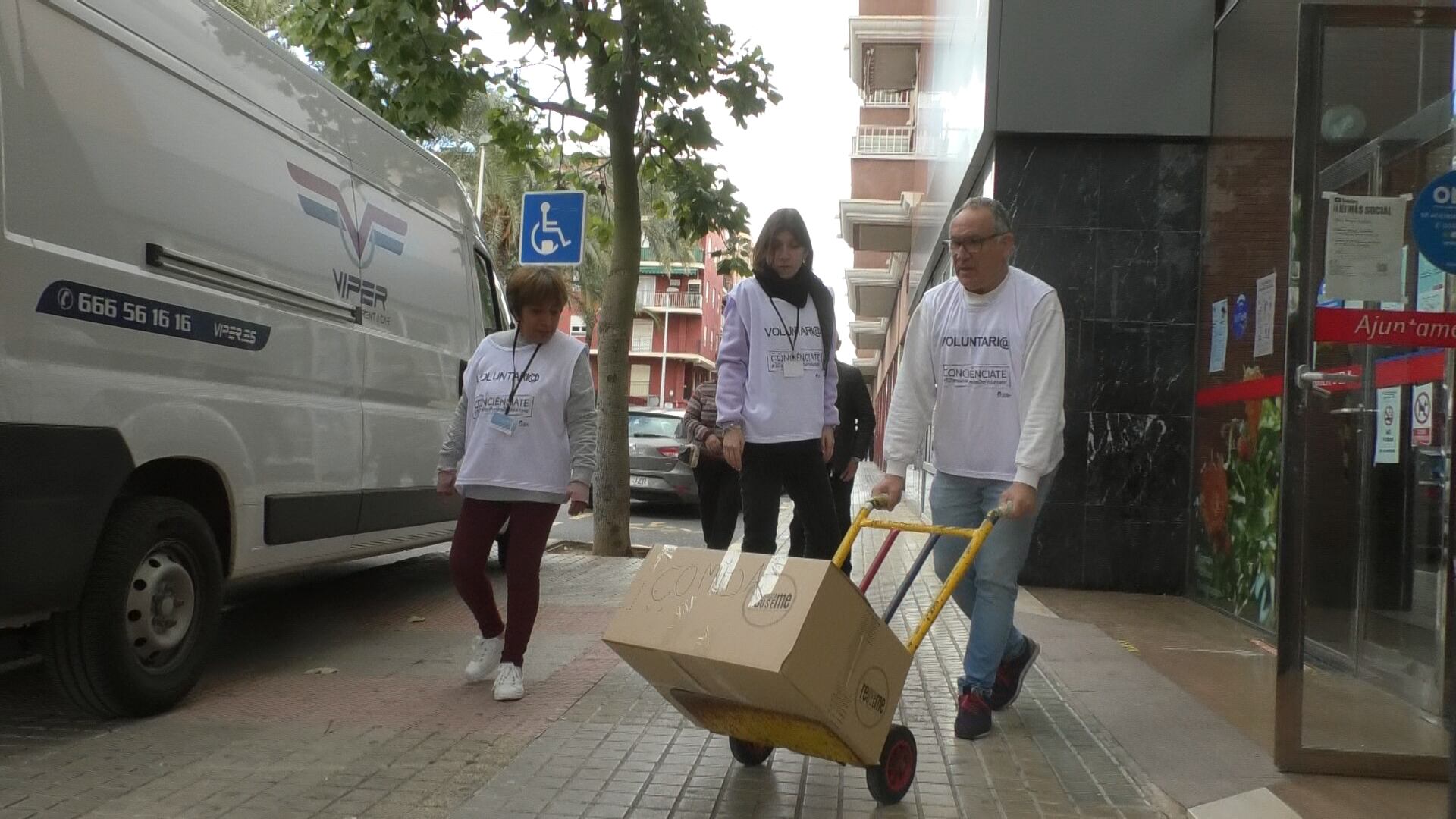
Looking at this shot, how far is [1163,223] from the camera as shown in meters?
8.47

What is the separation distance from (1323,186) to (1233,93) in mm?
4172

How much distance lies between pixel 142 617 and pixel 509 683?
1.34 meters

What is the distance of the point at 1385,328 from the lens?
3.90 m

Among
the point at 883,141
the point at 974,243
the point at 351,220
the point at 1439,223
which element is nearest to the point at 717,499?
the point at 351,220

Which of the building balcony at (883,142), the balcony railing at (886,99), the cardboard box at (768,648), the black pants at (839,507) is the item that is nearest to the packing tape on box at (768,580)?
the cardboard box at (768,648)

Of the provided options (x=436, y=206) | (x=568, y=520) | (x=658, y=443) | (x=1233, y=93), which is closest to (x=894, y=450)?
(x=436, y=206)

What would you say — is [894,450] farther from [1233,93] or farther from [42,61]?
[1233,93]

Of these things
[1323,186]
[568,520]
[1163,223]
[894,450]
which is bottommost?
[568,520]

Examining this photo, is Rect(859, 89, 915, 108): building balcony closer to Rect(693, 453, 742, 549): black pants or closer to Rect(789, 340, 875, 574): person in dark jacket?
Rect(789, 340, 875, 574): person in dark jacket

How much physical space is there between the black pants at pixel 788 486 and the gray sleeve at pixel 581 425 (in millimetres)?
725

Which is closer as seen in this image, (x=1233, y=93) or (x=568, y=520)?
(x=1233, y=93)

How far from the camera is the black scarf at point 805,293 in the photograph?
15.4 feet

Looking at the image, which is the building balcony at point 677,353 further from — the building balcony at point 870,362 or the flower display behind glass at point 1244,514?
the flower display behind glass at point 1244,514

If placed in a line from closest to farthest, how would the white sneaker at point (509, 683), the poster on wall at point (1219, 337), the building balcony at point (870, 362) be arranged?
the white sneaker at point (509, 683)
the poster on wall at point (1219, 337)
the building balcony at point (870, 362)
